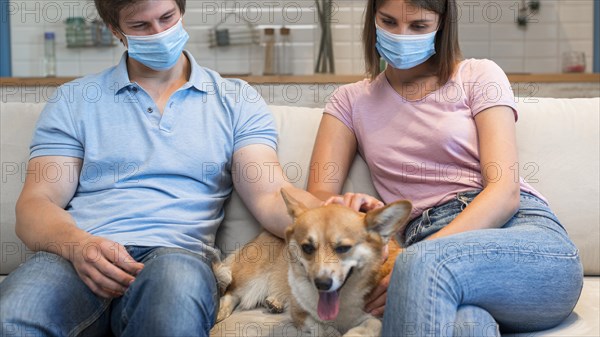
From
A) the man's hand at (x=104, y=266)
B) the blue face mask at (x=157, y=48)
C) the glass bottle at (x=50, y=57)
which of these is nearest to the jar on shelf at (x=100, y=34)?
the glass bottle at (x=50, y=57)

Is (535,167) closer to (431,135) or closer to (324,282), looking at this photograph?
(431,135)

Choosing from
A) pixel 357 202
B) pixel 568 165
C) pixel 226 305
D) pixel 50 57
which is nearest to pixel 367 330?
pixel 357 202

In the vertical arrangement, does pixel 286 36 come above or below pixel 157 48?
below

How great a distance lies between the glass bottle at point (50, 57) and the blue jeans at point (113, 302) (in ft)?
8.46

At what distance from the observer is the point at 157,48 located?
1.79 m

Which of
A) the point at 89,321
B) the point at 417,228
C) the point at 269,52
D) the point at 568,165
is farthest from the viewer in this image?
the point at 269,52

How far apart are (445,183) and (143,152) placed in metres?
0.78

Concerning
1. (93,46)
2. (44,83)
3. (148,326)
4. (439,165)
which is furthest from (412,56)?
(93,46)

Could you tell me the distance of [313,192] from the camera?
1.85 metres

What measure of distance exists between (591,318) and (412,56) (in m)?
0.77

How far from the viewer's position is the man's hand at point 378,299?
157 centimetres

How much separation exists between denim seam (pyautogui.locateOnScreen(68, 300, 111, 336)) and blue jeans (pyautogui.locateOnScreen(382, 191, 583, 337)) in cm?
63

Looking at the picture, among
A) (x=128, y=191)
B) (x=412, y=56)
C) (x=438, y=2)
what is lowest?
(x=128, y=191)

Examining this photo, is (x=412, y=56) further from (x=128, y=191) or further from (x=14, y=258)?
(x=14, y=258)
